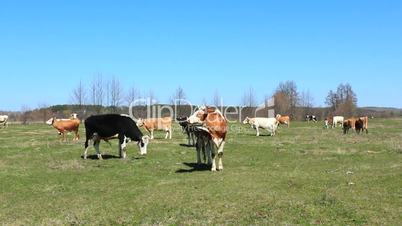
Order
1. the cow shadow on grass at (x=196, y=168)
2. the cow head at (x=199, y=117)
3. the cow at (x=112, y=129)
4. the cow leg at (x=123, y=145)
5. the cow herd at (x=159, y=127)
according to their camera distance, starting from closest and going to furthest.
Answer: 1. the cow herd at (x=159, y=127)
2. the cow head at (x=199, y=117)
3. the cow shadow on grass at (x=196, y=168)
4. the cow leg at (x=123, y=145)
5. the cow at (x=112, y=129)

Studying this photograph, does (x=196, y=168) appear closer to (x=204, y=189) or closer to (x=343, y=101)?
(x=204, y=189)

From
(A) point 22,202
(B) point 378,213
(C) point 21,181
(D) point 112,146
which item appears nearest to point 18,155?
(D) point 112,146

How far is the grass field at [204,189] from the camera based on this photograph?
1134cm

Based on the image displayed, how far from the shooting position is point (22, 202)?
48.0 ft

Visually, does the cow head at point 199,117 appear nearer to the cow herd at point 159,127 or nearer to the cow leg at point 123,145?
the cow herd at point 159,127

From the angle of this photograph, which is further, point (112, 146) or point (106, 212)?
point (112, 146)

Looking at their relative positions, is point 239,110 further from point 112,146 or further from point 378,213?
point 378,213

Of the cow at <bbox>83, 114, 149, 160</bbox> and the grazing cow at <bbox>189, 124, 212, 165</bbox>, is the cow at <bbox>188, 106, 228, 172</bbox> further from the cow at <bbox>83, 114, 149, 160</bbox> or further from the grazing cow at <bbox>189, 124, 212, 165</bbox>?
the cow at <bbox>83, 114, 149, 160</bbox>

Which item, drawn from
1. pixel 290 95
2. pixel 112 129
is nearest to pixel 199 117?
pixel 112 129

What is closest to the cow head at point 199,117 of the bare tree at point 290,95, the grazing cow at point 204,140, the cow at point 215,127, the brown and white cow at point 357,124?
the cow at point 215,127

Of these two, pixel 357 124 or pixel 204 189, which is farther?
pixel 357 124

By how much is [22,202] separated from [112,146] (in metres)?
15.3

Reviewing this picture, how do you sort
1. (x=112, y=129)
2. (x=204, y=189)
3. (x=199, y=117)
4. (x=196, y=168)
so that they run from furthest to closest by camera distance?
1. (x=112, y=129)
2. (x=196, y=168)
3. (x=199, y=117)
4. (x=204, y=189)

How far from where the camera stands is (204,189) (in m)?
14.5
